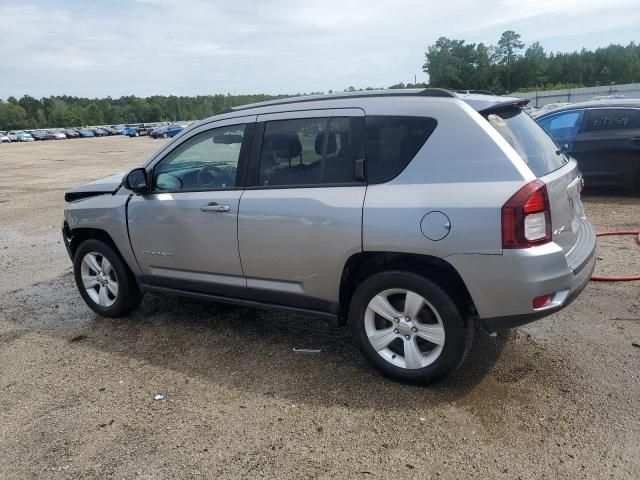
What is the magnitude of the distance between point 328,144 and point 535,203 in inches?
56.0

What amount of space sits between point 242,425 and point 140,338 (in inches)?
68.8

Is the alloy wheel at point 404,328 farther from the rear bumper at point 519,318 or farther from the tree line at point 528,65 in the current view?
the tree line at point 528,65

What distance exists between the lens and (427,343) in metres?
3.53

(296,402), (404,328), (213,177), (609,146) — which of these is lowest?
(296,402)

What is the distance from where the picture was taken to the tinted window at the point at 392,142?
3.38 meters

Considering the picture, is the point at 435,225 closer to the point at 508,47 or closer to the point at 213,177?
the point at 213,177

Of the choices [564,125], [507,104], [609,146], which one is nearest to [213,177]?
[507,104]

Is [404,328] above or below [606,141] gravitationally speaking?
below

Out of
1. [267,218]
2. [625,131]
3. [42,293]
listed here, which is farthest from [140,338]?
[625,131]

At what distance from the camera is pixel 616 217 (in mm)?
7770

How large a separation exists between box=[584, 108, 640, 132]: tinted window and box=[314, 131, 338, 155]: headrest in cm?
713

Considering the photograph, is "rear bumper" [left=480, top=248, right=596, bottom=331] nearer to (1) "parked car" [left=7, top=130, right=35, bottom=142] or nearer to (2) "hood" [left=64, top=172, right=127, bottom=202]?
(2) "hood" [left=64, top=172, right=127, bottom=202]

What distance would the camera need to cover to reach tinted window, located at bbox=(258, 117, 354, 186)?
364 centimetres

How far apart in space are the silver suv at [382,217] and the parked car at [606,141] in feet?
18.9
